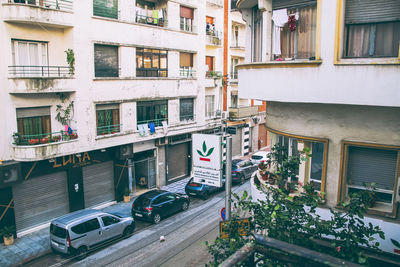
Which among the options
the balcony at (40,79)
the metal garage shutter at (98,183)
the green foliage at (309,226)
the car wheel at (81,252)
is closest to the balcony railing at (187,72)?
the metal garage shutter at (98,183)

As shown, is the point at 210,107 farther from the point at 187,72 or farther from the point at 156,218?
the point at 156,218

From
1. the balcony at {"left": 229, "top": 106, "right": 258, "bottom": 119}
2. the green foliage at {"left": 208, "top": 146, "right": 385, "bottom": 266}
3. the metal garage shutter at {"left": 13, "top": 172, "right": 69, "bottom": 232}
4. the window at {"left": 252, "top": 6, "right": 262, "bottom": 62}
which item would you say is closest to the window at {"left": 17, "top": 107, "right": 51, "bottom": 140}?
the metal garage shutter at {"left": 13, "top": 172, "right": 69, "bottom": 232}

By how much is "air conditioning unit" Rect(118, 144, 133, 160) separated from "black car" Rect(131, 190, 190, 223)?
3.70 m

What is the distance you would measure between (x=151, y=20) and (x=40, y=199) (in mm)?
13698

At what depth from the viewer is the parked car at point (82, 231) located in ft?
45.5

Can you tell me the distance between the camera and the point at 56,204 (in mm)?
18391

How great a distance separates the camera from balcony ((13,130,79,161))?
16.0 m

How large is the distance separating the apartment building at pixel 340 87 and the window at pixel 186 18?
58.9 feet

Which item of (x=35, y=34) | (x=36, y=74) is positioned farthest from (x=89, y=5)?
(x=36, y=74)

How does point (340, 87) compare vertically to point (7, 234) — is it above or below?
above

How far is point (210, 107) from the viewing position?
30.5 metres

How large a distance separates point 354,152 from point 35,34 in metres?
16.3

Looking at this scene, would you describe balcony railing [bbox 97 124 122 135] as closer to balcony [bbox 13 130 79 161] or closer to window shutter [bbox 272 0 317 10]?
balcony [bbox 13 130 79 161]

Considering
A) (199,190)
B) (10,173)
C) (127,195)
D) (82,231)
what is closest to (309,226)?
(82,231)
